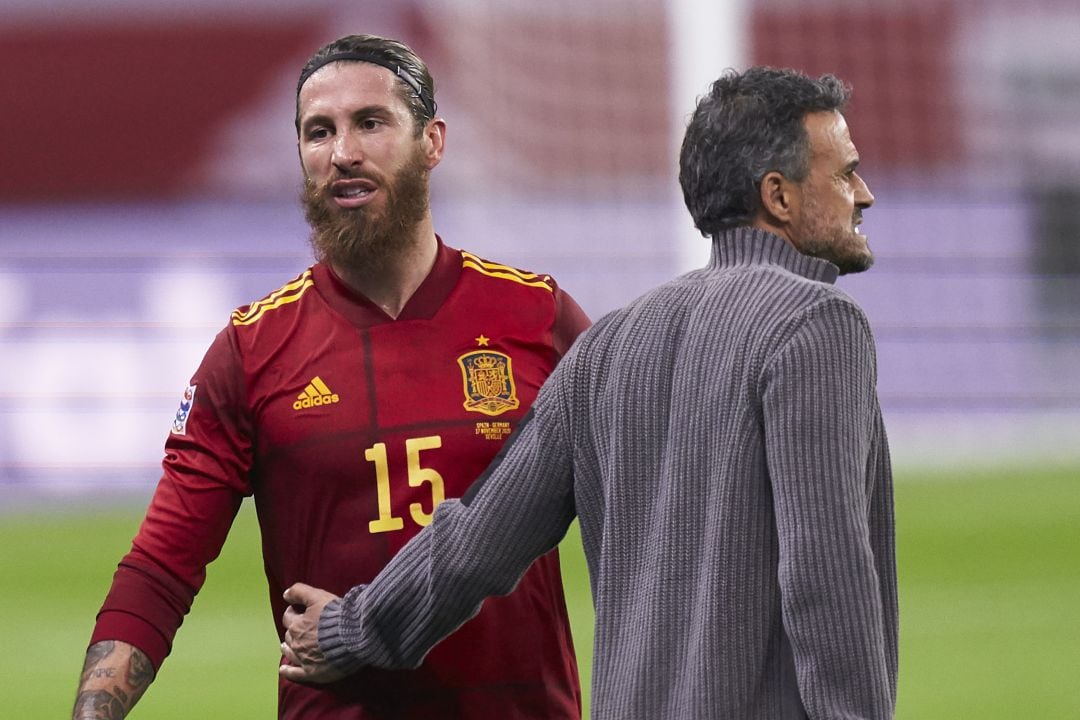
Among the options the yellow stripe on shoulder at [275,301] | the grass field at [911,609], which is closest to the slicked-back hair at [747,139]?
the yellow stripe on shoulder at [275,301]

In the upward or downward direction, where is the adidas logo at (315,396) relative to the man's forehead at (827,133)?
downward

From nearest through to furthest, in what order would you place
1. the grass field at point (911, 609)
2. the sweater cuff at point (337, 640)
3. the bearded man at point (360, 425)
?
the sweater cuff at point (337, 640) < the bearded man at point (360, 425) < the grass field at point (911, 609)

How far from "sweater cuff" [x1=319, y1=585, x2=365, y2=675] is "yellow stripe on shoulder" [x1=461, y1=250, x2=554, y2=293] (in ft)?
2.34

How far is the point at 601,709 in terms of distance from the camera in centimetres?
265

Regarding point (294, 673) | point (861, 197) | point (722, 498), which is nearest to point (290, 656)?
point (294, 673)

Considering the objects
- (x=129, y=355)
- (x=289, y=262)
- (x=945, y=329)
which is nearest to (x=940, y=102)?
(x=945, y=329)

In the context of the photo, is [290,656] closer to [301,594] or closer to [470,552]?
[301,594]

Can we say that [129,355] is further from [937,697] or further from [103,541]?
[937,697]

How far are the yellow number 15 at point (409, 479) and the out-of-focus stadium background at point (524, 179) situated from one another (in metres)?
10.8

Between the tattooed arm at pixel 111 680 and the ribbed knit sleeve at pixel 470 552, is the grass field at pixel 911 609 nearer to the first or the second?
the tattooed arm at pixel 111 680

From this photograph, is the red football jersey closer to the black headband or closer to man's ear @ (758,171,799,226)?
the black headband

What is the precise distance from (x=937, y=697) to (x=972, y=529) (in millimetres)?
3587

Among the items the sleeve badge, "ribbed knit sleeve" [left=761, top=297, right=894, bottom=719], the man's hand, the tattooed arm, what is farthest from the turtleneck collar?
the tattooed arm

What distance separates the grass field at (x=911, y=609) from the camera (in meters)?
7.33
